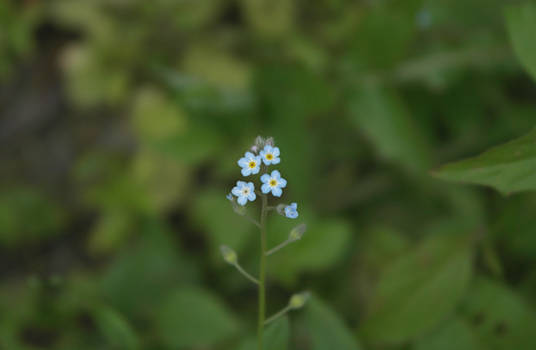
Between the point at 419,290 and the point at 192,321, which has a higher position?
the point at 192,321

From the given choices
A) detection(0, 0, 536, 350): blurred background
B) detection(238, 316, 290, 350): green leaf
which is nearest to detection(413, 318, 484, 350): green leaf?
detection(0, 0, 536, 350): blurred background

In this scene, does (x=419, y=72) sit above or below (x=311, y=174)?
above

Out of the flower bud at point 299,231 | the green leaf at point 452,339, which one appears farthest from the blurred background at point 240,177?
the flower bud at point 299,231

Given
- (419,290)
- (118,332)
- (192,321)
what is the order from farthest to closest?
(192,321) → (419,290) → (118,332)

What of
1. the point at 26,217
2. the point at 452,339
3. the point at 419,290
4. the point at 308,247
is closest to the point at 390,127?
the point at 308,247

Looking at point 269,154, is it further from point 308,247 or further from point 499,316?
point 499,316

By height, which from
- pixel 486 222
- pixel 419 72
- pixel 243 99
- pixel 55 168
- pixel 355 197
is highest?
pixel 55 168

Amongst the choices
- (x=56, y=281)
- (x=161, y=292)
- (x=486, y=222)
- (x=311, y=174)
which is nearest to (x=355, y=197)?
(x=311, y=174)

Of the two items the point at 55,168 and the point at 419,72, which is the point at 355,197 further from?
the point at 55,168
